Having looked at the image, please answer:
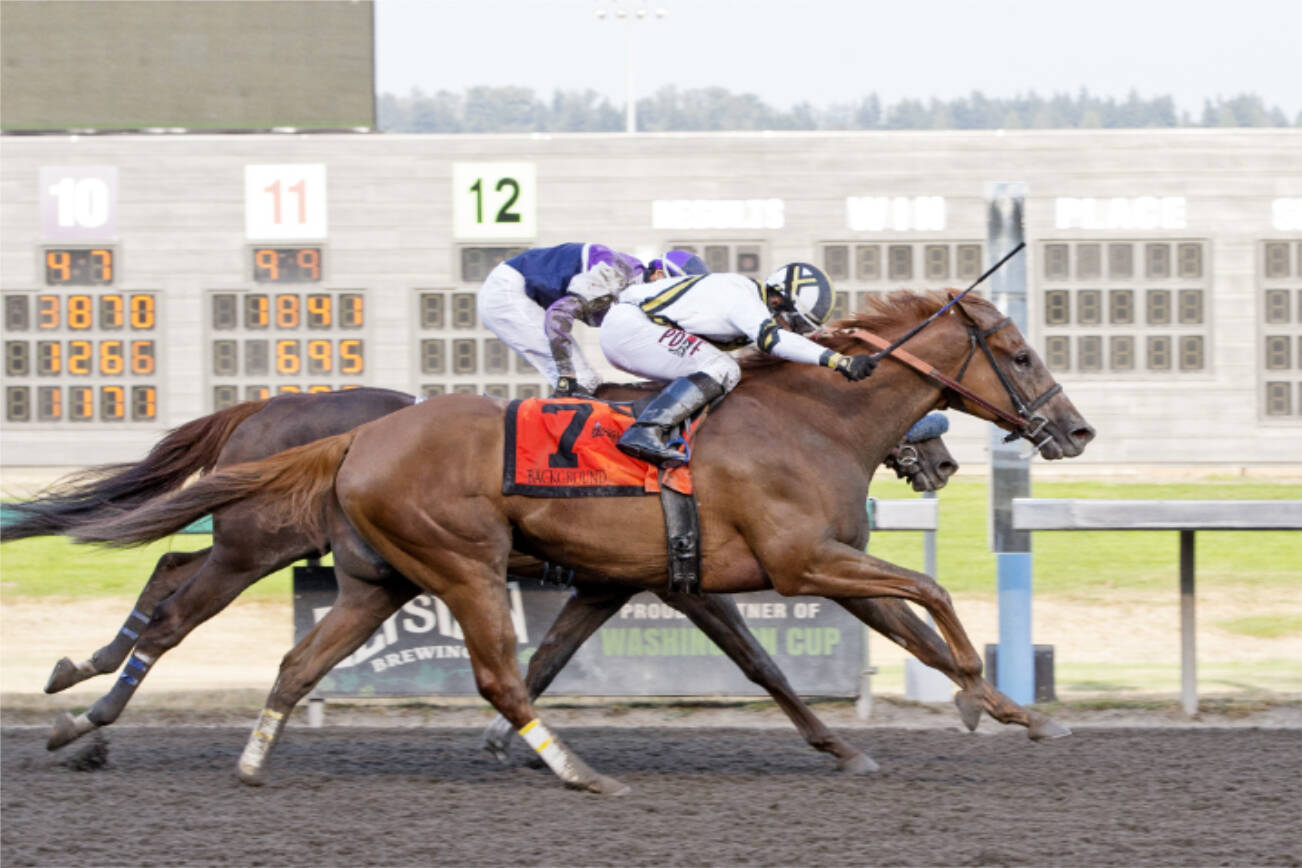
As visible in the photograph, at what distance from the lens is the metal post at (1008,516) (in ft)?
22.4

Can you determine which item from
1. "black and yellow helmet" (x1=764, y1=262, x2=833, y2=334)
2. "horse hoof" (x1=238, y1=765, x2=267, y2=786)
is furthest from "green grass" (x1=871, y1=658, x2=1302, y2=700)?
"horse hoof" (x1=238, y1=765, x2=267, y2=786)

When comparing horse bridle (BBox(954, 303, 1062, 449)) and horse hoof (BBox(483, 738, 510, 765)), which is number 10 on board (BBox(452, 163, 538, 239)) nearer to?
horse hoof (BBox(483, 738, 510, 765))

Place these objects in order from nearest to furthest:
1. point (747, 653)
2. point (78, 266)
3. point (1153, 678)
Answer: point (747, 653)
point (1153, 678)
point (78, 266)

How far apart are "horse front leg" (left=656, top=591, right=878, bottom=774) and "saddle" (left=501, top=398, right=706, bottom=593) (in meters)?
0.50

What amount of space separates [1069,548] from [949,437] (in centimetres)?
421

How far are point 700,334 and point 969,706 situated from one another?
1481mm

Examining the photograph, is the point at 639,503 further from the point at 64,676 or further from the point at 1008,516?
the point at 64,676

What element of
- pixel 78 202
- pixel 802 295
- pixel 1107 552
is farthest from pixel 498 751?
pixel 78 202

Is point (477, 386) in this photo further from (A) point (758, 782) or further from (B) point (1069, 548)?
(A) point (758, 782)

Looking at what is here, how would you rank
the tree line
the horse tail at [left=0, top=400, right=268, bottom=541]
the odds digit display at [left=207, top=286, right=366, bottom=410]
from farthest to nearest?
the tree line → the odds digit display at [left=207, top=286, right=366, bottom=410] → the horse tail at [left=0, top=400, right=268, bottom=541]

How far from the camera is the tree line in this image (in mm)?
67062

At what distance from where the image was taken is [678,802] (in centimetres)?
503

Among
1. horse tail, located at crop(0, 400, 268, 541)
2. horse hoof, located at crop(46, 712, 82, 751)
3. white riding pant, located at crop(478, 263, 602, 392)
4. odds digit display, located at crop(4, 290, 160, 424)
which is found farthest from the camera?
odds digit display, located at crop(4, 290, 160, 424)

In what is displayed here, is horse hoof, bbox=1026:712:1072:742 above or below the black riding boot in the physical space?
below
